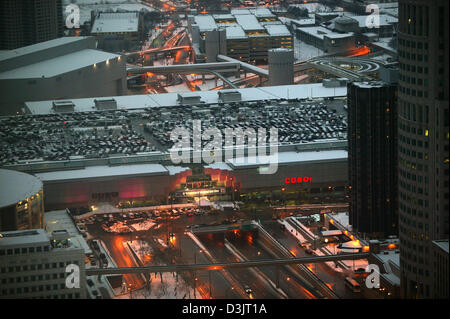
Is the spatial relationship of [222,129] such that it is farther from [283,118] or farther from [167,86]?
[167,86]

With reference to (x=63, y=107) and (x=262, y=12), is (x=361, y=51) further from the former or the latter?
(x=63, y=107)

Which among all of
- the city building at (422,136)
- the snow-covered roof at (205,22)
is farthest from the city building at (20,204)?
the snow-covered roof at (205,22)

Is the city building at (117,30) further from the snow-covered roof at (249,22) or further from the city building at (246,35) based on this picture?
the snow-covered roof at (249,22)

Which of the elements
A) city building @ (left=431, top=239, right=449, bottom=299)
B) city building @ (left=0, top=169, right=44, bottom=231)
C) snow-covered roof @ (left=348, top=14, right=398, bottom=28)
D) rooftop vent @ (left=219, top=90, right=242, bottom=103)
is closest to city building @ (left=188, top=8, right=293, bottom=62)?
snow-covered roof @ (left=348, top=14, right=398, bottom=28)

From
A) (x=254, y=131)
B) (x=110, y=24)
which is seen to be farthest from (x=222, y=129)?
(x=110, y=24)

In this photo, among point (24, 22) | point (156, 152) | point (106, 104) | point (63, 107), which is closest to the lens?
point (156, 152)

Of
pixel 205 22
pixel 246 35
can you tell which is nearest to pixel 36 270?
pixel 246 35
